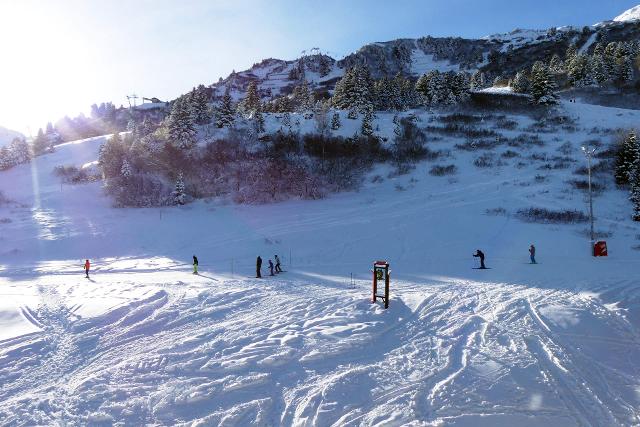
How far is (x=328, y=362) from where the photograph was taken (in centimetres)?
872

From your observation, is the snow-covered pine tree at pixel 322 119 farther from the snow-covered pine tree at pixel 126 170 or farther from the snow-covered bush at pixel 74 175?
the snow-covered bush at pixel 74 175

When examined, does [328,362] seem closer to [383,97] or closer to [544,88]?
[544,88]

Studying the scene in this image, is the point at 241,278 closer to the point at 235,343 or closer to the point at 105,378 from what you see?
the point at 235,343

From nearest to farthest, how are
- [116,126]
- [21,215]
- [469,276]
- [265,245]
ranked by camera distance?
1. [469,276]
2. [265,245]
3. [21,215]
4. [116,126]

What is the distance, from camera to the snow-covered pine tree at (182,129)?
4884cm

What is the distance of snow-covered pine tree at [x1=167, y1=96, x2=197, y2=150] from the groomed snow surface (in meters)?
23.0

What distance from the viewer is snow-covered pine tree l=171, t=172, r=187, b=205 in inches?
1607

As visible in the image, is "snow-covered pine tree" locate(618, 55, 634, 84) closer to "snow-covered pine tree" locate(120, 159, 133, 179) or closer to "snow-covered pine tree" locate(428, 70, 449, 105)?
"snow-covered pine tree" locate(428, 70, 449, 105)

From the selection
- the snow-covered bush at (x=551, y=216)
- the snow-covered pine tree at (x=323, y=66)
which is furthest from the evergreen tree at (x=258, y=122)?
the snow-covered pine tree at (x=323, y=66)

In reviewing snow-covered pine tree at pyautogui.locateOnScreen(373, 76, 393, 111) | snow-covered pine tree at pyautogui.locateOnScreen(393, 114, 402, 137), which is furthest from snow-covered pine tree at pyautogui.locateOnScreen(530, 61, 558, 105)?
snow-covered pine tree at pyautogui.locateOnScreen(373, 76, 393, 111)

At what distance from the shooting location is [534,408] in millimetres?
6844

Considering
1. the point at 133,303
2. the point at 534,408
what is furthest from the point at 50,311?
the point at 534,408

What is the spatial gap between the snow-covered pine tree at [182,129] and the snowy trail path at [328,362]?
3766 centimetres

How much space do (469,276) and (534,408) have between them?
1186 centimetres
